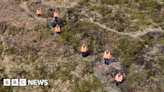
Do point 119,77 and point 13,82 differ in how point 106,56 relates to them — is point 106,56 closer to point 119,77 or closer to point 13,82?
point 119,77

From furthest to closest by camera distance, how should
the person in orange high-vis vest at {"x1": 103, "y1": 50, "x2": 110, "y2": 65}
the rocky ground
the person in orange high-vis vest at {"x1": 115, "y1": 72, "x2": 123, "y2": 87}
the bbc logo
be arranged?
the person in orange high-vis vest at {"x1": 103, "y1": 50, "x2": 110, "y2": 65} → the rocky ground → the bbc logo → the person in orange high-vis vest at {"x1": 115, "y1": 72, "x2": 123, "y2": 87}

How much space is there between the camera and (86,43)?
16.5 m

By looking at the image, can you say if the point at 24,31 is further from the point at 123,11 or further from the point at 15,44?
the point at 123,11

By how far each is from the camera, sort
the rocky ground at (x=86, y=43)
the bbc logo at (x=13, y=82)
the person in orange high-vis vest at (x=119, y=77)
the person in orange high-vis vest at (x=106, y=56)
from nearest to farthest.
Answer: the person in orange high-vis vest at (x=119, y=77) < the bbc logo at (x=13, y=82) < the rocky ground at (x=86, y=43) < the person in orange high-vis vest at (x=106, y=56)

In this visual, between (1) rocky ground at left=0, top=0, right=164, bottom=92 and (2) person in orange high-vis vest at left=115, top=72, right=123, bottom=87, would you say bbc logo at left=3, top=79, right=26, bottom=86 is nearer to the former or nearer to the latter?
(1) rocky ground at left=0, top=0, right=164, bottom=92

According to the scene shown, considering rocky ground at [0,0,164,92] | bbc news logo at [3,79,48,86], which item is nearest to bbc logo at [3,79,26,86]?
bbc news logo at [3,79,48,86]

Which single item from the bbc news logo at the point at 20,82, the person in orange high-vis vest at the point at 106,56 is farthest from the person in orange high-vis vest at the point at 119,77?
the bbc news logo at the point at 20,82

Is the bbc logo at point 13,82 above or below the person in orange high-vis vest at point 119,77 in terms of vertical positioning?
below

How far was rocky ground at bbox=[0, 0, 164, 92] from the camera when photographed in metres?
12.4

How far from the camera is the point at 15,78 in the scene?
12570mm

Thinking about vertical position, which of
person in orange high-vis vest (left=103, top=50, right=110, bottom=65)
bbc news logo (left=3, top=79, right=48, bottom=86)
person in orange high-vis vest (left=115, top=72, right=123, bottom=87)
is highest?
person in orange high-vis vest (left=103, top=50, right=110, bottom=65)

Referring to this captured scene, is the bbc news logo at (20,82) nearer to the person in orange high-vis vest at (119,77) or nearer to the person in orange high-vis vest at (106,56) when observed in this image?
the person in orange high-vis vest at (106,56)

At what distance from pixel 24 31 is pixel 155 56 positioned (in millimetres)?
16193

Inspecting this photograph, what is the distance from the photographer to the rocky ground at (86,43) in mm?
12434
